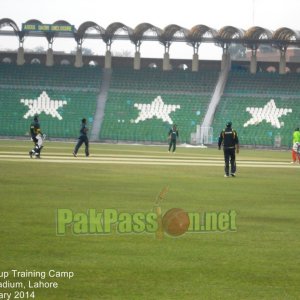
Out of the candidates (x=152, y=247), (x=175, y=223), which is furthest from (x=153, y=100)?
(x=152, y=247)

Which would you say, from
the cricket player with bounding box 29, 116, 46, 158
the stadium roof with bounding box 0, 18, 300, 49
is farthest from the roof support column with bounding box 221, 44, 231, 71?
the cricket player with bounding box 29, 116, 46, 158

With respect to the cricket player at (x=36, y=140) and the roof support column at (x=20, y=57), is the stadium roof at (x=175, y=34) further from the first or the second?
the cricket player at (x=36, y=140)

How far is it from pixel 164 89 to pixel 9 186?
62208mm

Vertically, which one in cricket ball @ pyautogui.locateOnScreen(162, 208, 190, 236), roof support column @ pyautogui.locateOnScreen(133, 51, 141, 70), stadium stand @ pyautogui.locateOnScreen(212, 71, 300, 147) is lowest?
cricket ball @ pyautogui.locateOnScreen(162, 208, 190, 236)

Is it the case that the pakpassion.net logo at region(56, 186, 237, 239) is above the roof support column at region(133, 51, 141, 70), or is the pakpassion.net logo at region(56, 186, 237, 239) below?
below

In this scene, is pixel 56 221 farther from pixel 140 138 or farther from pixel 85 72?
pixel 85 72

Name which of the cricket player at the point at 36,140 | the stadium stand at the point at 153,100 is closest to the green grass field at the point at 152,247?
the cricket player at the point at 36,140

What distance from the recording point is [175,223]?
14.2m

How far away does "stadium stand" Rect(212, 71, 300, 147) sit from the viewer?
259 ft

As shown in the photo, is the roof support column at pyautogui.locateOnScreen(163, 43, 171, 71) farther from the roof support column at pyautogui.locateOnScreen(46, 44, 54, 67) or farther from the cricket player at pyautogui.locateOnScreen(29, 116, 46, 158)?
the cricket player at pyautogui.locateOnScreen(29, 116, 46, 158)

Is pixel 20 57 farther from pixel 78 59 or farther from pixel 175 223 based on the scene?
pixel 175 223

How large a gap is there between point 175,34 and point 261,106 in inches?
491

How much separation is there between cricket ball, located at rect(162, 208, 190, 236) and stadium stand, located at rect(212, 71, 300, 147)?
205 ft

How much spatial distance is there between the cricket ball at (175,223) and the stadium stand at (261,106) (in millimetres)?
62614
